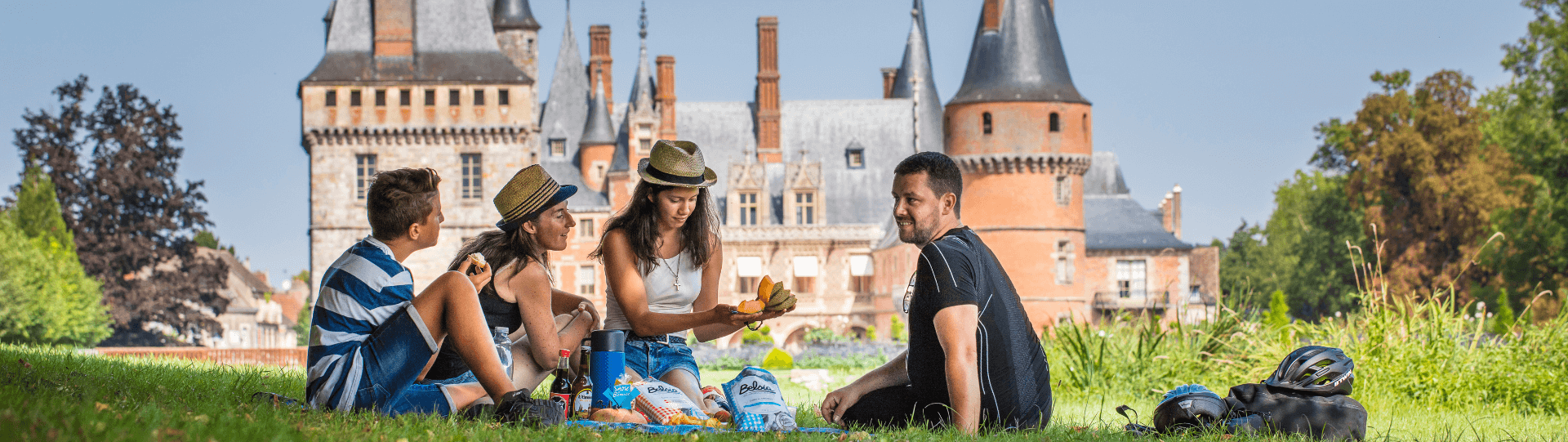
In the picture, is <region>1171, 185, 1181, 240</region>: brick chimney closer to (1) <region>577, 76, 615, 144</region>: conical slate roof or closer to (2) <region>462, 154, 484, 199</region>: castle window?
(1) <region>577, 76, 615, 144</region>: conical slate roof

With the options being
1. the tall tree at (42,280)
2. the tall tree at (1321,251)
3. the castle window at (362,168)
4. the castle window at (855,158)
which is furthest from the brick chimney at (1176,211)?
the tall tree at (42,280)

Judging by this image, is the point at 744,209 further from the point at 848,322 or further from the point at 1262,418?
the point at 1262,418

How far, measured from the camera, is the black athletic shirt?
5.07m

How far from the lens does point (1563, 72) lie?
28016 mm

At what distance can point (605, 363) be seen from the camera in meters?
5.01

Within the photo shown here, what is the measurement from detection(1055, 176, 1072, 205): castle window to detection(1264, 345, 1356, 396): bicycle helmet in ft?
103

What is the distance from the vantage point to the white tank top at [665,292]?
5734mm

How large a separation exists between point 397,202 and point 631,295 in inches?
41.7

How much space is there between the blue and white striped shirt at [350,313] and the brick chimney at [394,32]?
33.9 m

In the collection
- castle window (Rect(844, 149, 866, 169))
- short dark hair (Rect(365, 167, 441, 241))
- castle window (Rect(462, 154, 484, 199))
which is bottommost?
short dark hair (Rect(365, 167, 441, 241))

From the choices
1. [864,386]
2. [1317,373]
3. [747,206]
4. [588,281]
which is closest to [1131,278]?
[747,206]

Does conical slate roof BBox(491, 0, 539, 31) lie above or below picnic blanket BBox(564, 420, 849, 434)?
above

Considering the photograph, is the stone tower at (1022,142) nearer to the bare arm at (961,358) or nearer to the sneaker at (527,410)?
the bare arm at (961,358)

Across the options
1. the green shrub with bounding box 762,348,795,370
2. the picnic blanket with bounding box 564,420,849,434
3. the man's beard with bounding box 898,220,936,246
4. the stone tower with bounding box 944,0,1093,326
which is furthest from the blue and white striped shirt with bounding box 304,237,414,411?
the stone tower with bounding box 944,0,1093,326
